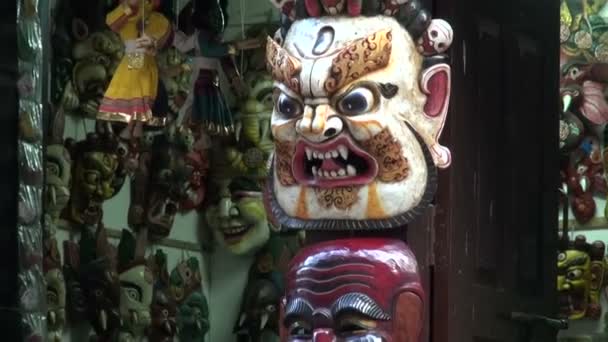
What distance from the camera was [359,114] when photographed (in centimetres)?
303

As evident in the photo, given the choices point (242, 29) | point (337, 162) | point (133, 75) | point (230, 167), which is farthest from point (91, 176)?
point (337, 162)

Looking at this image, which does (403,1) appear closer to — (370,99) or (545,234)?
(370,99)

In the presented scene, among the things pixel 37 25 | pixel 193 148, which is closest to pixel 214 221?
pixel 193 148

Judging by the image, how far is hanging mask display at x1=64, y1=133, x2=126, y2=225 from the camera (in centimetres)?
444

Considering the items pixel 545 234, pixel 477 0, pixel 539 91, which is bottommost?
pixel 545 234

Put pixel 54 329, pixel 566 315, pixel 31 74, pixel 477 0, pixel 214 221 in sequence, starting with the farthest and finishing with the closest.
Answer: pixel 214 221 < pixel 566 315 < pixel 54 329 < pixel 31 74 < pixel 477 0

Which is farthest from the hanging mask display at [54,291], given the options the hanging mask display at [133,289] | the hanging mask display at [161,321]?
the hanging mask display at [161,321]

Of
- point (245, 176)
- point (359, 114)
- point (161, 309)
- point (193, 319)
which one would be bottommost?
point (193, 319)

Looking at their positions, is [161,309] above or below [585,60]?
below

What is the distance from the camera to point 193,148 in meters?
4.91

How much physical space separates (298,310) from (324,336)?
9 cm

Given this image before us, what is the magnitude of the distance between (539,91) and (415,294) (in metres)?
1.00

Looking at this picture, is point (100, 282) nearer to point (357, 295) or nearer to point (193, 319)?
point (193, 319)

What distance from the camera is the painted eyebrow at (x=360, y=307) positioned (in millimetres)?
2969
